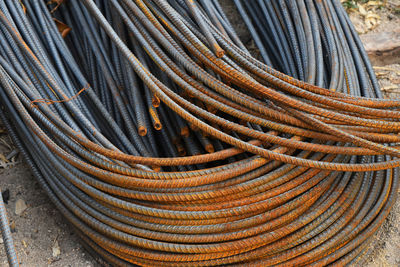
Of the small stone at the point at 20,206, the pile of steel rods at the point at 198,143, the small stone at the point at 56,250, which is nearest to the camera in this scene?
the pile of steel rods at the point at 198,143

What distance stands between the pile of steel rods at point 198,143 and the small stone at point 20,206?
0.22 m

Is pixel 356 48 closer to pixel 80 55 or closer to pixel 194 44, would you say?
pixel 194 44

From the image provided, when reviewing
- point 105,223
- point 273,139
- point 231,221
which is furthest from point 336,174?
point 105,223

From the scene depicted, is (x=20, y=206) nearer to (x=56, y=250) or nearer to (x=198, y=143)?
(x=56, y=250)

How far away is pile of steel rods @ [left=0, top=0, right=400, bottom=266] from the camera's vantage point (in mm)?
1653

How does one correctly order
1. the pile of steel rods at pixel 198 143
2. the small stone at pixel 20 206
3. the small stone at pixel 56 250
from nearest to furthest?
1. the pile of steel rods at pixel 198 143
2. the small stone at pixel 56 250
3. the small stone at pixel 20 206

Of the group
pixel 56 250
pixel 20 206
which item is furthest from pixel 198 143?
pixel 20 206

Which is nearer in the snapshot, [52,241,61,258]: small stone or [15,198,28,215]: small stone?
[52,241,61,258]: small stone

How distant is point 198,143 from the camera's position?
6.48 feet

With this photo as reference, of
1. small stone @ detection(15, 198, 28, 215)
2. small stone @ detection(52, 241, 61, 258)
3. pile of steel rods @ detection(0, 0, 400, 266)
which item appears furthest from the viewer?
small stone @ detection(15, 198, 28, 215)

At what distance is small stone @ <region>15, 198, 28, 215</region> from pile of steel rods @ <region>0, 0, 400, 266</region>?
0.72ft

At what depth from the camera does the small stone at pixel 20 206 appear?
210 centimetres

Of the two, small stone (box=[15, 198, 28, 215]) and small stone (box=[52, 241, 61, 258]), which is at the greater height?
small stone (box=[15, 198, 28, 215])

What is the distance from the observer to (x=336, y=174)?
182cm
